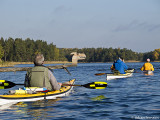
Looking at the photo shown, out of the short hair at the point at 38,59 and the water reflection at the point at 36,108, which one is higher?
the short hair at the point at 38,59

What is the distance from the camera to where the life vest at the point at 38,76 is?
11.3 meters

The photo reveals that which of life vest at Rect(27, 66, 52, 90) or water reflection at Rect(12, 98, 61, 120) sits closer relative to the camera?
water reflection at Rect(12, 98, 61, 120)

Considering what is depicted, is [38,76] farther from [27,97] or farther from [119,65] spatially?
[119,65]

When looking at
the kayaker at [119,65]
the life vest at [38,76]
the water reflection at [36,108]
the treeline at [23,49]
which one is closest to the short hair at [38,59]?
the life vest at [38,76]

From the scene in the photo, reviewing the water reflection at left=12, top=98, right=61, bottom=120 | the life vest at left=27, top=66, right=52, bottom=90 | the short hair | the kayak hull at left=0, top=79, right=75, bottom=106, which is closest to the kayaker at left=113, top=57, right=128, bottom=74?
the kayak hull at left=0, top=79, right=75, bottom=106

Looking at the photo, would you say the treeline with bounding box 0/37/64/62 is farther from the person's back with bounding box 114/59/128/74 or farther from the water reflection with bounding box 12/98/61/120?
the water reflection with bounding box 12/98/61/120

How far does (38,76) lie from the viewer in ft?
37.2

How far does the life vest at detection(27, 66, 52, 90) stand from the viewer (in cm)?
1128

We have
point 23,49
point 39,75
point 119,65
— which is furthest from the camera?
point 23,49

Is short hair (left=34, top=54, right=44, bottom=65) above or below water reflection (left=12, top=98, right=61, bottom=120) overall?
above

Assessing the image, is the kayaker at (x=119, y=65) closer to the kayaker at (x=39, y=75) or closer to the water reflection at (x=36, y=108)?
the water reflection at (x=36, y=108)

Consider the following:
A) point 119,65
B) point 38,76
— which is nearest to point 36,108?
point 38,76

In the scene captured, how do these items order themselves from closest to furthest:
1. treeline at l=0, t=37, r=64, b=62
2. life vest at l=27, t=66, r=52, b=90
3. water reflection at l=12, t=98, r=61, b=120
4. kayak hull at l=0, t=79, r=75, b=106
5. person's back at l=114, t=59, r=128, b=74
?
water reflection at l=12, t=98, r=61, b=120, kayak hull at l=0, t=79, r=75, b=106, life vest at l=27, t=66, r=52, b=90, person's back at l=114, t=59, r=128, b=74, treeline at l=0, t=37, r=64, b=62

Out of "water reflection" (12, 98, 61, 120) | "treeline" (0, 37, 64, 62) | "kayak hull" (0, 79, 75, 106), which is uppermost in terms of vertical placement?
"treeline" (0, 37, 64, 62)
